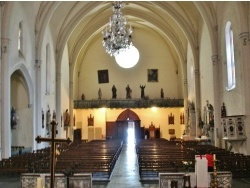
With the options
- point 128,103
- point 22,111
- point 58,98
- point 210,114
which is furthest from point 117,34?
point 128,103

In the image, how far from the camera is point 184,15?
Result: 27344 millimetres

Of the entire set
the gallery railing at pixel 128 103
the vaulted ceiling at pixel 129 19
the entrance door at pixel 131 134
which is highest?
the vaulted ceiling at pixel 129 19

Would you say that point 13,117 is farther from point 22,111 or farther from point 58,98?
point 58,98

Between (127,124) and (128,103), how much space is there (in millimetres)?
2383

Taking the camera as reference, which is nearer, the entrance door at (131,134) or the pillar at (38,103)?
the pillar at (38,103)

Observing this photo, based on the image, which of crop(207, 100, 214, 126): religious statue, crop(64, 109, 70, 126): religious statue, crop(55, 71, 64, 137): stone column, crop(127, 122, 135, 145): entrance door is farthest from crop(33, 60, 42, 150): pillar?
crop(127, 122, 135, 145): entrance door

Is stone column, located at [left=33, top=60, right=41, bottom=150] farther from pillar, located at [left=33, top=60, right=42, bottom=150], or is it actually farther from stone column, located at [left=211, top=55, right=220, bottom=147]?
stone column, located at [left=211, top=55, right=220, bottom=147]

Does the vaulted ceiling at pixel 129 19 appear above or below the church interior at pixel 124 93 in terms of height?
above

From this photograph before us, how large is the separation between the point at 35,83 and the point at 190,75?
14.3 metres

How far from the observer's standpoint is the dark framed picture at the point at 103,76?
38438mm

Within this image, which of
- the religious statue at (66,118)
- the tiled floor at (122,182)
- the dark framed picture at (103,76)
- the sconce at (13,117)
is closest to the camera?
the tiled floor at (122,182)

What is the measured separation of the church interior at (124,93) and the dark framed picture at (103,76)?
0.49ft

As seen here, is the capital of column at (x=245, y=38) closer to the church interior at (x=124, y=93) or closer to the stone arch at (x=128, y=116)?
the church interior at (x=124, y=93)

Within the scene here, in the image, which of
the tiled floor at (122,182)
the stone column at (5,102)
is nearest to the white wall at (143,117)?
the stone column at (5,102)
